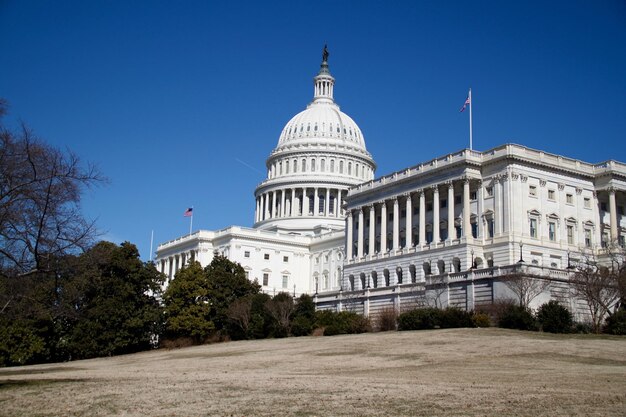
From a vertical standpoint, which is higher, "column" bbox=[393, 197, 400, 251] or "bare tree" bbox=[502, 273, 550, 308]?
"column" bbox=[393, 197, 400, 251]

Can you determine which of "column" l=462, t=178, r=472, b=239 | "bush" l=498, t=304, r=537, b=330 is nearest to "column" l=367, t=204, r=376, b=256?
"column" l=462, t=178, r=472, b=239

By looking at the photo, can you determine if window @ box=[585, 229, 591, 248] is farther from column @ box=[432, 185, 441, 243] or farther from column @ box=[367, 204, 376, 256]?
column @ box=[367, 204, 376, 256]

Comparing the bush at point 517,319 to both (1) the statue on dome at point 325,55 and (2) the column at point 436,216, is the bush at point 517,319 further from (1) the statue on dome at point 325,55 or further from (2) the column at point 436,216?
(1) the statue on dome at point 325,55

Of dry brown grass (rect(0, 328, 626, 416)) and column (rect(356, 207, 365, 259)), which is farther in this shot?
column (rect(356, 207, 365, 259))

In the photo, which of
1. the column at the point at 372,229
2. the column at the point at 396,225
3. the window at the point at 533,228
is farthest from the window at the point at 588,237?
the column at the point at 372,229

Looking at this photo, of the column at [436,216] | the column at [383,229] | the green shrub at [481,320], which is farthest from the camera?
the column at [383,229]

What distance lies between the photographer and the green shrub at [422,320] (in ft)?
214

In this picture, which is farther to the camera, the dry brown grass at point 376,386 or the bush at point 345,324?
the bush at point 345,324

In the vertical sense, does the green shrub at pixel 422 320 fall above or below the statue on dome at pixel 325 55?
below

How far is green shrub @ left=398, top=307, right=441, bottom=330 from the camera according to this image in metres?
65.4

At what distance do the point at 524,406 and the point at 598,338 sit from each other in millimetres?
33503

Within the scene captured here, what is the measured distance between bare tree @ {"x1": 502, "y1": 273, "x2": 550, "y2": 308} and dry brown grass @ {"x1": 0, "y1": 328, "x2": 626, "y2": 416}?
56.6ft

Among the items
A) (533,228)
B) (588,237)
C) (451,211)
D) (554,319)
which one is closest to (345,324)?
(554,319)

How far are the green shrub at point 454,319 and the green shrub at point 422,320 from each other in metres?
0.41
